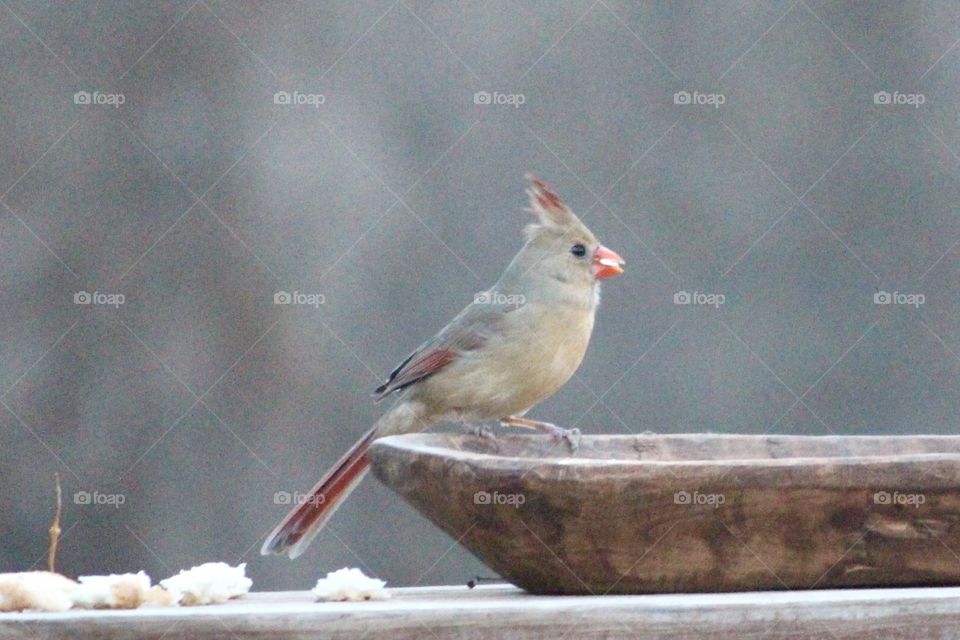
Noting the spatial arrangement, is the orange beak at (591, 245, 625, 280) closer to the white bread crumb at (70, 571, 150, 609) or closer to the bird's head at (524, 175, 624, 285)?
the bird's head at (524, 175, 624, 285)

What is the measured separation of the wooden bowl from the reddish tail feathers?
108 centimetres

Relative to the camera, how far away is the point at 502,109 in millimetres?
5625

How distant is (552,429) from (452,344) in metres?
0.51

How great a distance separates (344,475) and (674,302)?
2327 mm

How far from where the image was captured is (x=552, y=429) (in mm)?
3223

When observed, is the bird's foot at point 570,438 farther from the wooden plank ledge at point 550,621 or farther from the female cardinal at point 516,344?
the wooden plank ledge at point 550,621

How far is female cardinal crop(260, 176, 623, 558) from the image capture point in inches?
140

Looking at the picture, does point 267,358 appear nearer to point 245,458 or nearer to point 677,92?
point 245,458

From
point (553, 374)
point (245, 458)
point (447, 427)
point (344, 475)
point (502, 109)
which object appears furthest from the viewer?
point (502, 109)

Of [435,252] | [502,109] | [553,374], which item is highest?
[502,109]

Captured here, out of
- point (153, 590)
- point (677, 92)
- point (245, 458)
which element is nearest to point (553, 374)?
point (153, 590)

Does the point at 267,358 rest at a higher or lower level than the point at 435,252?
lower

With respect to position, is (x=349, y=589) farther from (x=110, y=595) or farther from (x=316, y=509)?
(x=316, y=509)

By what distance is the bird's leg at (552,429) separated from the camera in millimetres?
2803
